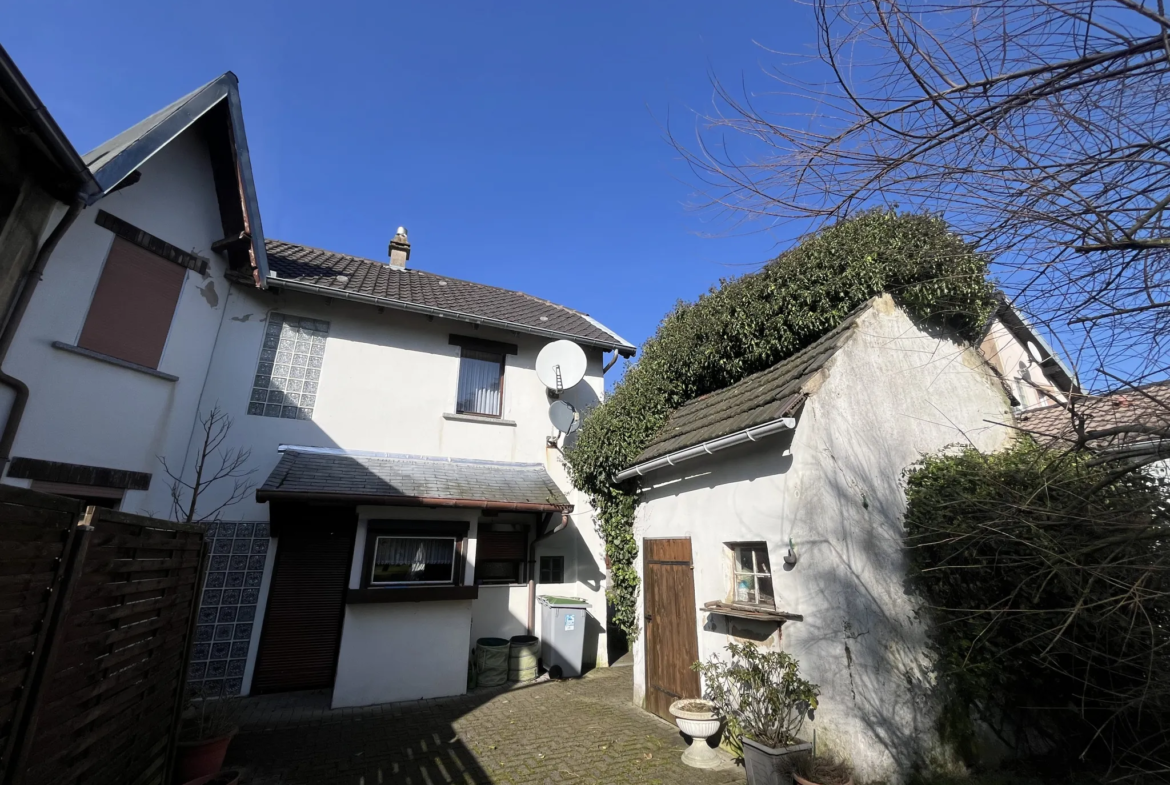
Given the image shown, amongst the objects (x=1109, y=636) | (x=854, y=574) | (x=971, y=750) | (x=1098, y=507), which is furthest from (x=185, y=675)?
(x=1109, y=636)

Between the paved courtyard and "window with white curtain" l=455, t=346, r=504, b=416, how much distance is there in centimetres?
505

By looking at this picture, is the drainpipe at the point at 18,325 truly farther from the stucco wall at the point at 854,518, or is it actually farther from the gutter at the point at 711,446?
the stucco wall at the point at 854,518

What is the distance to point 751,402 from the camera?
20.9 ft

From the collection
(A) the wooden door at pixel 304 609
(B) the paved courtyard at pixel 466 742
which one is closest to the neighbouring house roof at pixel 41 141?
(A) the wooden door at pixel 304 609

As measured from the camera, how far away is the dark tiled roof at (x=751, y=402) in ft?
18.2

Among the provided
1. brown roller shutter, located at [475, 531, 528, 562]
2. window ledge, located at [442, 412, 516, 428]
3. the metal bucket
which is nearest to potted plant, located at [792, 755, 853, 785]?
the metal bucket

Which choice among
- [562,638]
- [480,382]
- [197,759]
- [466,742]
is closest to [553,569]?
[562,638]

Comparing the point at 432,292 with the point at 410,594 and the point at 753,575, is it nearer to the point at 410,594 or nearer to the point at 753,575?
the point at 410,594

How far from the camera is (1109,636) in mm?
3922

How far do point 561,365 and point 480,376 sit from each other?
173 centimetres

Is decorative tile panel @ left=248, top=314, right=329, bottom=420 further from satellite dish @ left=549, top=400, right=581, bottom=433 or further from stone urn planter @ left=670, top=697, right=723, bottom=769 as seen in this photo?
stone urn planter @ left=670, top=697, right=723, bottom=769

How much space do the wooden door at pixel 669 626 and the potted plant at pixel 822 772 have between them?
5.95 ft

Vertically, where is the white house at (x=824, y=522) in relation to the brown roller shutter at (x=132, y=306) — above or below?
below

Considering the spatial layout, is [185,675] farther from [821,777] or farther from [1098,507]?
[1098,507]
